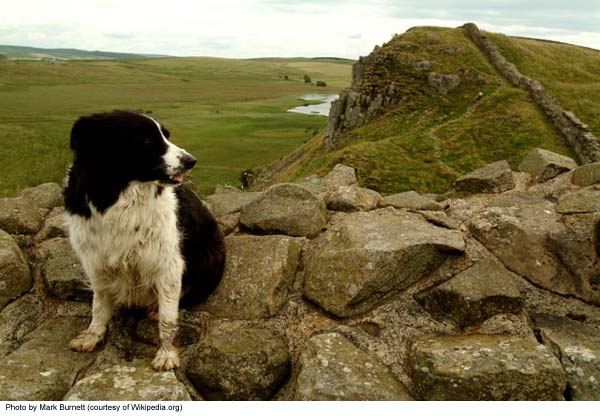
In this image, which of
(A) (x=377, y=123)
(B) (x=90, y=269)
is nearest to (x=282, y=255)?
(B) (x=90, y=269)

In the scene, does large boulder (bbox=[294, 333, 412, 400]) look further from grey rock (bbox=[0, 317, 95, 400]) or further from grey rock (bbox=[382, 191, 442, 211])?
grey rock (bbox=[382, 191, 442, 211])

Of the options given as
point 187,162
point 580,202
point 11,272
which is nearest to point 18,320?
point 11,272

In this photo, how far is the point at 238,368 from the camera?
17.4 feet

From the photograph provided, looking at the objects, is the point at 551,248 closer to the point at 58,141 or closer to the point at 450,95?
the point at 450,95

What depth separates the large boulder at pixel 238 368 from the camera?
17.3 ft

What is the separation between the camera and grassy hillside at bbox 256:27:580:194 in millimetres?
38531

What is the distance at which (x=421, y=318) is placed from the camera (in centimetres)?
591

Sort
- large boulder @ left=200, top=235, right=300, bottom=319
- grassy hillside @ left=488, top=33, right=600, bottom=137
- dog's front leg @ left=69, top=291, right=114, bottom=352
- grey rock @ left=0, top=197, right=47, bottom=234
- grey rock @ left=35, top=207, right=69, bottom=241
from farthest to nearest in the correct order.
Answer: grassy hillside @ left=488, top=33, right=600, bottom=137, grey rock @ left=35, top=207, right=69, bottom=241, grey rock @ left=0, top=197, right=47, bottom=234, large boulder @ left=200, top=235, right=300, bottom=319, dog's front leg @ left=69, top=291, right=114, bottom=352

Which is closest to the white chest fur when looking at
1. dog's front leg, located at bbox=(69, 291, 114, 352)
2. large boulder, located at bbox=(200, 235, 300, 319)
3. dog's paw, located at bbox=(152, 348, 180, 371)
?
dog's front leg, located at bbox=(69, 291, 114, 352)

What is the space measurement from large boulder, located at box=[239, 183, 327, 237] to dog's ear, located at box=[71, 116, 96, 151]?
3001 millimetres

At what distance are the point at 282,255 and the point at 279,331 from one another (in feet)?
3.61

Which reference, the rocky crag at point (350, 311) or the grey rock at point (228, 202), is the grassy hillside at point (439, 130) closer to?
the grey rock at point (228, 202)

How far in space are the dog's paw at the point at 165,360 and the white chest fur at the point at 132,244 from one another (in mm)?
665

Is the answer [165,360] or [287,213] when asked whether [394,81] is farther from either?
[165,360]
